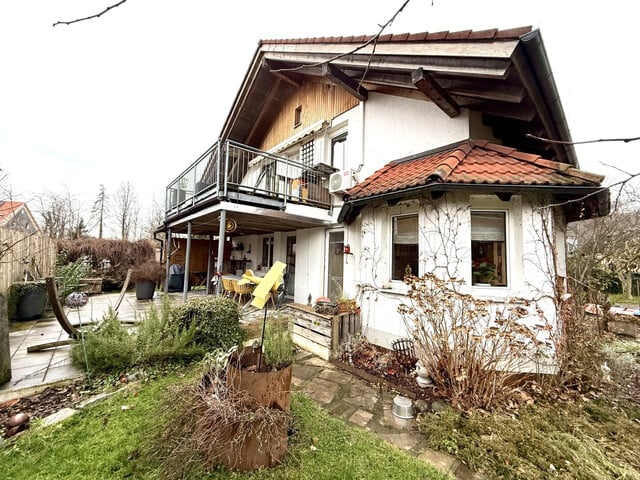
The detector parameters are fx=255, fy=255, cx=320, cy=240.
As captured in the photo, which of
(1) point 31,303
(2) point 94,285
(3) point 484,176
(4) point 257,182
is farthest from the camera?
(2) point 94,285

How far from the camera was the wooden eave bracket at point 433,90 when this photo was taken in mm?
4828

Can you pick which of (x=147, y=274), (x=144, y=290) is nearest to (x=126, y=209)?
(x=147, y=274)

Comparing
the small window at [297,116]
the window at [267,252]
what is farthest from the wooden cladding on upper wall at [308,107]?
the window at [267,252]

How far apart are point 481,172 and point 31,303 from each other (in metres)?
11.3

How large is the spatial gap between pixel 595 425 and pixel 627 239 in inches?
330

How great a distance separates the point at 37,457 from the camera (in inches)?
90.8

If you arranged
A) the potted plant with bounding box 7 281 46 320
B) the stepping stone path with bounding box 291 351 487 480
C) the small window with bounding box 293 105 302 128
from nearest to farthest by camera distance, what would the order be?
the stepping stone path with bounding box 291 351 487 480, the potted plant with bounding box 7 281 46 320, the small window with bounding box 293 105 302 128

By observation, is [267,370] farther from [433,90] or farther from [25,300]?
[25,300]

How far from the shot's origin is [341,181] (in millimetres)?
7504

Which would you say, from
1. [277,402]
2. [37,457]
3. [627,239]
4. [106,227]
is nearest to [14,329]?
[37,457]

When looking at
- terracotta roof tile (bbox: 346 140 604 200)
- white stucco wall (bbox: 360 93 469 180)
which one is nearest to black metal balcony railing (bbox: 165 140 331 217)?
white stucco wall (bbox: 360 93 469 180)

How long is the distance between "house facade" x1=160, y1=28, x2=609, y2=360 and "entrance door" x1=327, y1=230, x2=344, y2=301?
4cm

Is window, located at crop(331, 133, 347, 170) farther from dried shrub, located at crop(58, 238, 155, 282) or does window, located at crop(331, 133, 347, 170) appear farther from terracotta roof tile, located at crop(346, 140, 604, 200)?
dried shrub, located at crop(58, 238, 155, 282)

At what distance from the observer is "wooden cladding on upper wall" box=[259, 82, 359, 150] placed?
27.1 ft
